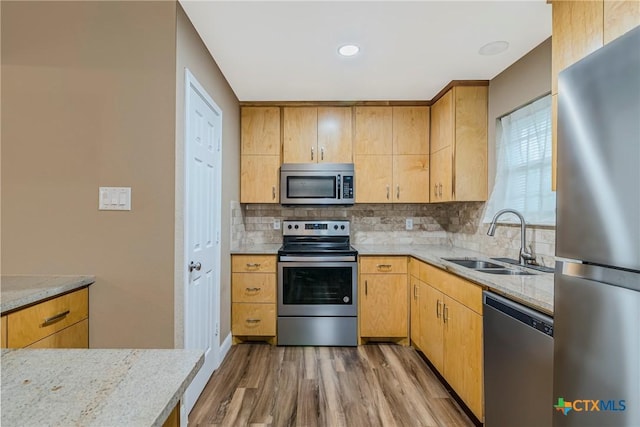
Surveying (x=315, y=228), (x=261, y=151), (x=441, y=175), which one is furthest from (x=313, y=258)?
(x=441, y=175)

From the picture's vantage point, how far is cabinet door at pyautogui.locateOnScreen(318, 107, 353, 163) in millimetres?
3246

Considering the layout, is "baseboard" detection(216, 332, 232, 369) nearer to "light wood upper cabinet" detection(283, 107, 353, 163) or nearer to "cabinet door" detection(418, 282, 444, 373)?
"cabinet door" detection(418, 282, 444, 373)

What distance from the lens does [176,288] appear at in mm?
1695

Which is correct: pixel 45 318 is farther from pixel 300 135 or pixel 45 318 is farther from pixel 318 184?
pixel 300 135

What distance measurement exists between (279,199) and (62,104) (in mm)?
1914

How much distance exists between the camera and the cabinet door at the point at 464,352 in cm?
176

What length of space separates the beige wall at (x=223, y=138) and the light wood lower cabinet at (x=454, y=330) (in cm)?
165

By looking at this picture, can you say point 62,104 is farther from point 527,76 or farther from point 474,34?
point 527,76

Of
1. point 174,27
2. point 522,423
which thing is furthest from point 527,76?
point 174,27

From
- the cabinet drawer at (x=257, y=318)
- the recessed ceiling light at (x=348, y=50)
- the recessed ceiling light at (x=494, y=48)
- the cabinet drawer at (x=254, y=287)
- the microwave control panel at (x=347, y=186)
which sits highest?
the recessed ceiling light at (x=494, y=48)

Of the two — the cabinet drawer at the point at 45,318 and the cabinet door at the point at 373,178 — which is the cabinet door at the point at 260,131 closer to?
the cabinet door at the point at 373,178

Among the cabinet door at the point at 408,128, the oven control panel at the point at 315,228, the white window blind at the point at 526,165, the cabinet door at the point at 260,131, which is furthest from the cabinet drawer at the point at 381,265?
the cabinet door at the point at 260,131

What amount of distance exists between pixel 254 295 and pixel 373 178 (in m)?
1.65

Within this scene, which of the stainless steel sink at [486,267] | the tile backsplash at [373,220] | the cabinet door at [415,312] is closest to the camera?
the stainless steel sink at [486,267]
